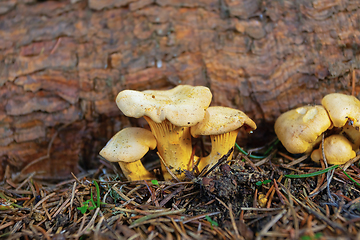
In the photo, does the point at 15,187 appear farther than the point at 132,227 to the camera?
Yes

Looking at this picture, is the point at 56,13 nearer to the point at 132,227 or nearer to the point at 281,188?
the point at 132,227

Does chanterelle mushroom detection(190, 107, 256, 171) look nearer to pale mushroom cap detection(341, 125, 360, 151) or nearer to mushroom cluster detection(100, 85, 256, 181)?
mushroom cluster detection(100, 85, 256, 181)

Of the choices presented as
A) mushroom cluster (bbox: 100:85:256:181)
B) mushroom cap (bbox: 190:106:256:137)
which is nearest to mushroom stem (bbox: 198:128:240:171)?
mushroom cluster (bbox: 100:85:256:181)

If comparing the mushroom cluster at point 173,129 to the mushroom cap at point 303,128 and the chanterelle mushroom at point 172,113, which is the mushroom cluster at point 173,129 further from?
the mushroom cap at point 303,128

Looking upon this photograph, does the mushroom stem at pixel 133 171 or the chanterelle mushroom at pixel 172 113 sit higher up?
the chanterelle mushroom at pixel 172 113

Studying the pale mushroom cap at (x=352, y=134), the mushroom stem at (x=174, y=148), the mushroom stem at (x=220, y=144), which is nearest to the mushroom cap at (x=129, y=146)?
the mushroom stem at (x=174, y=148)

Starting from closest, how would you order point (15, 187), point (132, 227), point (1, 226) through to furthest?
point (132, 227)
point (1, 226)
point (15, 187)

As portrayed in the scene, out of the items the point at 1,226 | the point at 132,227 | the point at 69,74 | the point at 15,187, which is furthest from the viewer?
the point at 69,74

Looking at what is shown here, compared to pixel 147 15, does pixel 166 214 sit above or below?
below

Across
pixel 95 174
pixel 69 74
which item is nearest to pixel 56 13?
pixel 69 74
